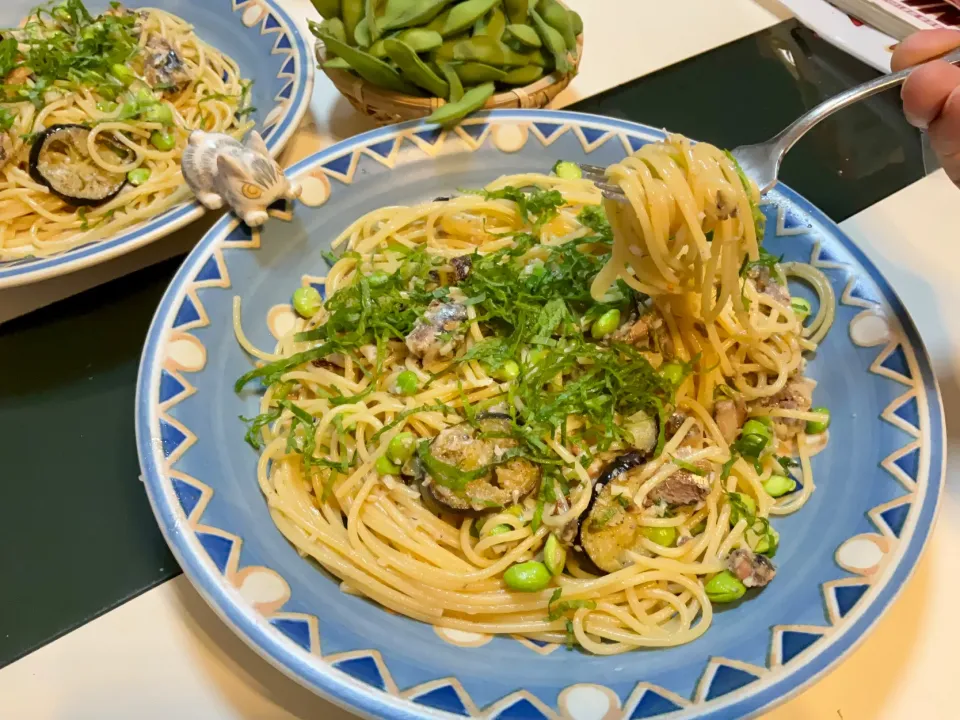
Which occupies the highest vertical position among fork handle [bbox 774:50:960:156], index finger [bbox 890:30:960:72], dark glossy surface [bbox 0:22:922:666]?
index finger [bbox 890:30:960:72]

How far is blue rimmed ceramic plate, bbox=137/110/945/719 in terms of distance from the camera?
1532 millimetres

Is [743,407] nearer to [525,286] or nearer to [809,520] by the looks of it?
[809,520]

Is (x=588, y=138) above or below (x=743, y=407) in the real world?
above

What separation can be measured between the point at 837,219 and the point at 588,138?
3.95 ft

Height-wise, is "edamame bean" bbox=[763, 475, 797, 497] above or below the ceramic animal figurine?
above

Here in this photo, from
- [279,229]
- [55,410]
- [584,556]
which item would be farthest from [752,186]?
[55,410]

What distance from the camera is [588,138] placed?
281cm

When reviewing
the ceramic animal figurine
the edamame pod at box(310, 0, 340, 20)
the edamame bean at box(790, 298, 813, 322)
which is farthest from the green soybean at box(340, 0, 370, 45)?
the edamame bean at box(790, 298, 813, 322)

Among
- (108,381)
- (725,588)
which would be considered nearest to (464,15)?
(108,381)

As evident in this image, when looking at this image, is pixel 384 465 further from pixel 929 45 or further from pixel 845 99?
pixel 929 45

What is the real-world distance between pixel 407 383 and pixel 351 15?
1.77 meters

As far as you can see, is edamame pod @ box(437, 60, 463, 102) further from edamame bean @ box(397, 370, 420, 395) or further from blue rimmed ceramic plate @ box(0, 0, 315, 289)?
edamame bean @ box(397, 370, 420, 395)

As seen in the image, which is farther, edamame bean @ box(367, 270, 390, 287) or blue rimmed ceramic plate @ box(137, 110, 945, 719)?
edamame bean @ box(367, 270, 390, 287)

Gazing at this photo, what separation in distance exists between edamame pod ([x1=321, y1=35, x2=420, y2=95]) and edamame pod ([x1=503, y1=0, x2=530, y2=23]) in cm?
53
